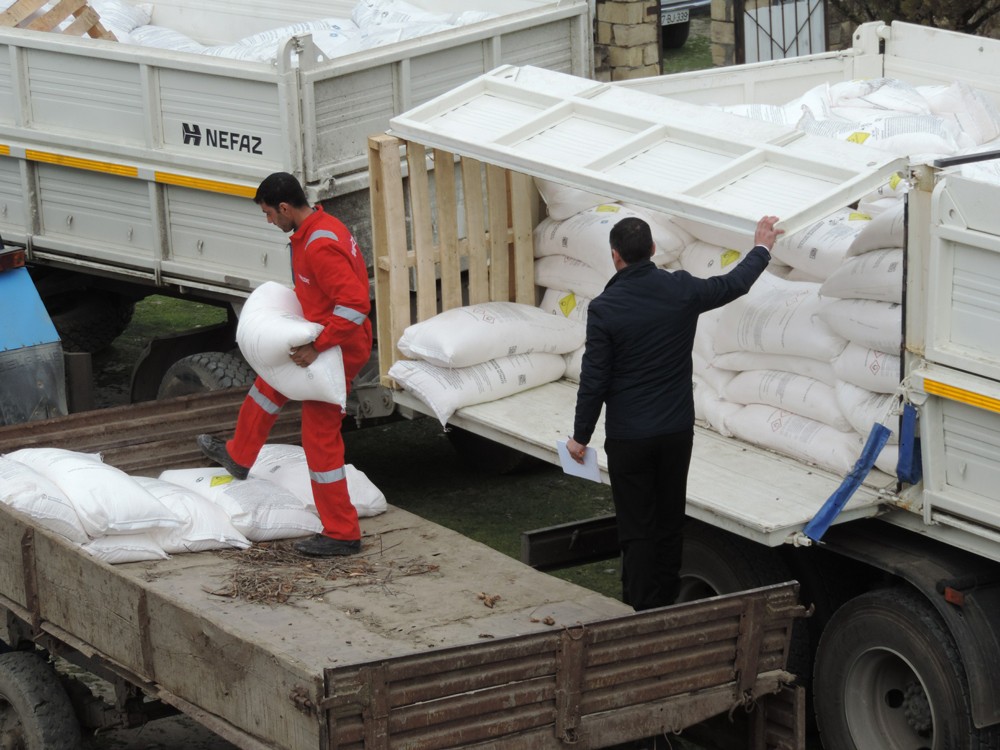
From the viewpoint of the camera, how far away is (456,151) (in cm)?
632

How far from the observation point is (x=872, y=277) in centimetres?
553

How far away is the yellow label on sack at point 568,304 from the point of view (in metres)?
7.20

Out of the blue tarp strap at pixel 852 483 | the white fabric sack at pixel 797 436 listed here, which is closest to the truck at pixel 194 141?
the white fabric sack at pixel 797 436

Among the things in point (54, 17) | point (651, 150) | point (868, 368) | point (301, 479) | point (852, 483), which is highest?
point (54, 17)

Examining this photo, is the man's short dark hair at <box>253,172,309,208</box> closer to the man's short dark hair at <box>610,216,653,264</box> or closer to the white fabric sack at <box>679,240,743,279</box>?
the man's short dark hair at <box>610,216,653,264</box>

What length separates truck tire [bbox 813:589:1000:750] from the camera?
4.87m

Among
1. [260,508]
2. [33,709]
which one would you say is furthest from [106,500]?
[33,709]

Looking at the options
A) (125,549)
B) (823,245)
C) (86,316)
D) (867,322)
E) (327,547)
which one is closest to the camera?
(125,549)

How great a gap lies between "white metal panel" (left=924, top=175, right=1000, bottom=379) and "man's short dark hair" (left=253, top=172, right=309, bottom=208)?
2222 mm

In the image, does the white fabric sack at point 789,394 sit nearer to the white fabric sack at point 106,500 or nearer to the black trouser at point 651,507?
the black trouser at point 651,507

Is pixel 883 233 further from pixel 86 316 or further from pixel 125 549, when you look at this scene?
pixel 86 316

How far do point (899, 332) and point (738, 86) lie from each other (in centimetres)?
320

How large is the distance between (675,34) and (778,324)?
520 inches

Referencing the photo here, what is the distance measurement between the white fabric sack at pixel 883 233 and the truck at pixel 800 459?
0.80ft
